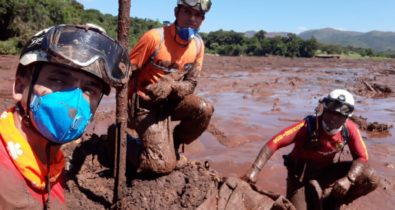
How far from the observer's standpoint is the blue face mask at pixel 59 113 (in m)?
1.66

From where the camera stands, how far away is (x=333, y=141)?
483 centimetres

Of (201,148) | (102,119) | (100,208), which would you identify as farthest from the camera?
(102,119)

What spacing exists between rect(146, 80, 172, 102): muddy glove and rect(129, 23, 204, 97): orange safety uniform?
0.19 meters

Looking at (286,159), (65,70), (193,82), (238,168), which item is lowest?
(238,168)

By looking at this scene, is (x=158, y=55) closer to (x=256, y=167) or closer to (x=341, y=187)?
(x=256, y=167)

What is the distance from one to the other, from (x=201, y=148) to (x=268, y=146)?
2.42 metres

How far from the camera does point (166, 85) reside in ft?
13.2

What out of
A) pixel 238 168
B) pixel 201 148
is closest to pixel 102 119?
pixel 201 148

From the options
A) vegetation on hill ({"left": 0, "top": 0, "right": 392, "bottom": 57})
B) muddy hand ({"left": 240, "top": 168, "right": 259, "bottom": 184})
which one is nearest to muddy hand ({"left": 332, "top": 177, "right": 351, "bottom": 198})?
muddy hand ({"left": 240, "top": 168, "right": 259, "bottom": 184})

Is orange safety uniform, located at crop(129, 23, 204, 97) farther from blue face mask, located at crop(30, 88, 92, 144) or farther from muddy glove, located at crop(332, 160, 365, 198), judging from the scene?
blue face mask, located at crop(30, 88, 92, 144)

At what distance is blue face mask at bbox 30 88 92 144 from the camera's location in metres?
1.66

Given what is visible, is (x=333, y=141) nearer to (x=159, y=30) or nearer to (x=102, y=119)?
→ (x=159, y=30)

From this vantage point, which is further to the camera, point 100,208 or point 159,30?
point 159,30

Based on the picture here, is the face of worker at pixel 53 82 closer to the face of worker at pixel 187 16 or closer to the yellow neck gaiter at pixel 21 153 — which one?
the yellow neck gaiter at pixel 21 153
